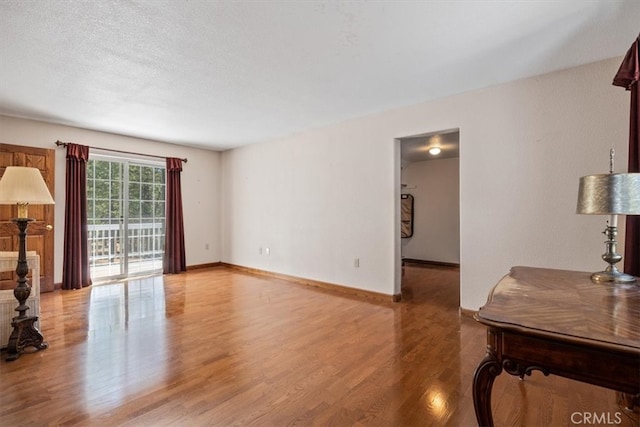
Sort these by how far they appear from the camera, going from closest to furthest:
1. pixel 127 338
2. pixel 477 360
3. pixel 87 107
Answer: pixel 477 360, pixel 127 338, pixel 87 107

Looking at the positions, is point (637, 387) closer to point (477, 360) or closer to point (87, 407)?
point (477, 360)

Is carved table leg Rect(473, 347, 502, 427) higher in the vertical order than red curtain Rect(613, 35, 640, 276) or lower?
lower

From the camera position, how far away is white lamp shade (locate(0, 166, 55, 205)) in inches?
101

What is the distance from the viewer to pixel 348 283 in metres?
4.61

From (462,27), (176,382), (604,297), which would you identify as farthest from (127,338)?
(462,27)

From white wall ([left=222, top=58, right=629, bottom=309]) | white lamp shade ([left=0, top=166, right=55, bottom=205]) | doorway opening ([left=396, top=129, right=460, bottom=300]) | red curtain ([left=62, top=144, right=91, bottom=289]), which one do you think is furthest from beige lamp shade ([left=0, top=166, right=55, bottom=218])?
doorway opening ([left=396, top=129, right=460, bottom=300])

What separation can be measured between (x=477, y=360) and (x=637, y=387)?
5.21 feet

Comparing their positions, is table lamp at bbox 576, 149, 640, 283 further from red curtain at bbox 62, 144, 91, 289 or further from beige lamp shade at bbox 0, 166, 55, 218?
red curtain at bbox 62, 144, 91, 289

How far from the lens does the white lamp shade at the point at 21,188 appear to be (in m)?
2.55

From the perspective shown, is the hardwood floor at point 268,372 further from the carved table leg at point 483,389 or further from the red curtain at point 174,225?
the red curtain at point 174,225

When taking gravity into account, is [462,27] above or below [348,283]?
above

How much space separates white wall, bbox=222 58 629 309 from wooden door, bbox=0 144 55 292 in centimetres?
348

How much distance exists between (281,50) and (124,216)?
451 cm

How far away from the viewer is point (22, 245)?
271cm
